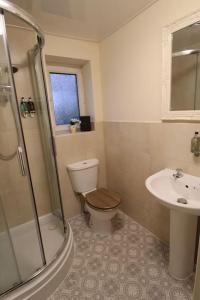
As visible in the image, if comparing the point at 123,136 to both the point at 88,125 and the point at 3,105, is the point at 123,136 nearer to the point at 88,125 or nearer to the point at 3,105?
the point at 88,125

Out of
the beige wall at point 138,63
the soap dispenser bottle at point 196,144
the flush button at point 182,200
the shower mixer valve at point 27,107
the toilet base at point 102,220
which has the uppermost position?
the beige wall at point 138,63

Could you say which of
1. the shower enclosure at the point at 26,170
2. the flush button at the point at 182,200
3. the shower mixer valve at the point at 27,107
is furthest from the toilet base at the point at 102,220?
the shower mixer valve at the point at 27,107

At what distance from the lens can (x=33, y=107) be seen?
184 centimetres

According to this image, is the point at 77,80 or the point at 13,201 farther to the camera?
the point at 77,80

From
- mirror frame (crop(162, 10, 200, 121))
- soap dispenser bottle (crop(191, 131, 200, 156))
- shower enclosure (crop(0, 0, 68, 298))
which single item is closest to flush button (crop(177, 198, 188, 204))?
soap dispenser bottle (crop(191, 131, 200, 156))

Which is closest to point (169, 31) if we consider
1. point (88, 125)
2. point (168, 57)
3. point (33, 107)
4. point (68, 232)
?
point (168, 57)

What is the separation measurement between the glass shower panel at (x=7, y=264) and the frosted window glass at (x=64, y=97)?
4.46 ft

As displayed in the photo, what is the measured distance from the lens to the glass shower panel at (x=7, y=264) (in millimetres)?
1281

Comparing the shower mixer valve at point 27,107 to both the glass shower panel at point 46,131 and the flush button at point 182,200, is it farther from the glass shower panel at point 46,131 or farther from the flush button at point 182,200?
the flush button at point 182,200

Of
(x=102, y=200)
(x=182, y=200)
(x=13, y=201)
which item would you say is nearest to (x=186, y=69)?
(x=182, y=200)

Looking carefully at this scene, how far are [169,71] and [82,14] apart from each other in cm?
90

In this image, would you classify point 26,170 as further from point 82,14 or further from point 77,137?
point 82,14

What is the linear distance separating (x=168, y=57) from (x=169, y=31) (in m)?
0.18

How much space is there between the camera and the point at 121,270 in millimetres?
1491
